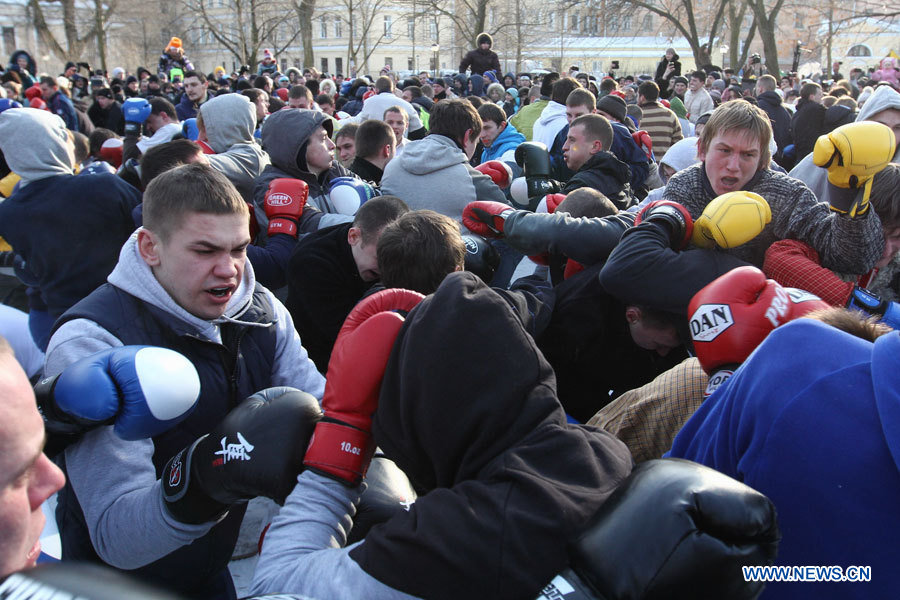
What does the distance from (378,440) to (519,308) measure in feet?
2.94

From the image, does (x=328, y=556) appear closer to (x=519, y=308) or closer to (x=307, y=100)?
(x=519, y=308)

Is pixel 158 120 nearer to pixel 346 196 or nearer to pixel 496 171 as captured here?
pixel 346 196

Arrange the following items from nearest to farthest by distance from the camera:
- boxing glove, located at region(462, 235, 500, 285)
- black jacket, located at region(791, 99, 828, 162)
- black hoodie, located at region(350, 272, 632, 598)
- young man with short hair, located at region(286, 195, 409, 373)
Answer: black hoodie, located at region(350, 272, 632, 598)
boxing glove, located at region(462, 235, 500, 285)
young man with short hair, located at region(286, 195, 409, 373)
black jacket, located at region(791, 99, 828, 162)

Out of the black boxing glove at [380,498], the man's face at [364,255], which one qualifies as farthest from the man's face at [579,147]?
the black boxing glove at [380,498]

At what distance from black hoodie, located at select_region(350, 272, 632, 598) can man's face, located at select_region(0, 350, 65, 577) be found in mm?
524

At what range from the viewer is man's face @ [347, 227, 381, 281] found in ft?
8.95

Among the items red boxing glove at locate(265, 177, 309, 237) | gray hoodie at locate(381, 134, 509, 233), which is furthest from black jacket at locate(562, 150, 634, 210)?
red boxing glove at locate(265, 177, 309, 237)

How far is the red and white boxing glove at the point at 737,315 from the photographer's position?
1671 mm

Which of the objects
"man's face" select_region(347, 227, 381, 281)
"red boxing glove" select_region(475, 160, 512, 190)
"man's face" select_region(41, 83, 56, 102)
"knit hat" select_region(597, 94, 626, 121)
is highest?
"man's face" select_region(41, 83, 56, 102)

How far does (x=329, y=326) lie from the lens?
2.94 m

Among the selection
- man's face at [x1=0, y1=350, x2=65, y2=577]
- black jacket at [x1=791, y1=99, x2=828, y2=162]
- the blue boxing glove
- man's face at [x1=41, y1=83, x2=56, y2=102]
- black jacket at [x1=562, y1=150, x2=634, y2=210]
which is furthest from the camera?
man's face at [x1=41, y1=83, x2=56, y2=102]

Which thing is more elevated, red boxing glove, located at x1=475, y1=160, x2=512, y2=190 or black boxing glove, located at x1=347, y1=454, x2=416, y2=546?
red boxing glove, located at x1=475, y1=160, x2=512, y2=190

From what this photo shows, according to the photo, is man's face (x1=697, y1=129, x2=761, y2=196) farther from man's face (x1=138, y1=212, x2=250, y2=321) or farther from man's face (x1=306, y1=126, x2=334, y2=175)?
man's face (x1=306, y1=126, x2=334, y2=175)

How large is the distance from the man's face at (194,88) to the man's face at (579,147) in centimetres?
640
